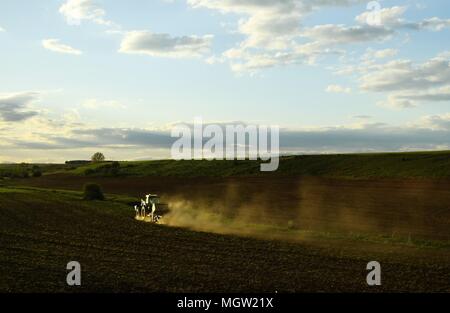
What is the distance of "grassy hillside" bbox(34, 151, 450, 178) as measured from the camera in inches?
3086

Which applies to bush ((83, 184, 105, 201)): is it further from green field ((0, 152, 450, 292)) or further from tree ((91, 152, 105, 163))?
tree ((91, 152, 105, 163))

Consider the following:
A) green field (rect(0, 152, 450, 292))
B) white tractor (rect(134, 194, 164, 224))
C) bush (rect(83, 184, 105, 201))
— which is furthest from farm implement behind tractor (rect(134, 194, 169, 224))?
bush (rect(83, 184, 105, 201))

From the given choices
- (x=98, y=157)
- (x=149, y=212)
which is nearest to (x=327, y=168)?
(x=149, y=212)

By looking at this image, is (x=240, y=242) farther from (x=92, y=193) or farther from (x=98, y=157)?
(x=98, y=157)

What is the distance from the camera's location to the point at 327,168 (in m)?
89.1

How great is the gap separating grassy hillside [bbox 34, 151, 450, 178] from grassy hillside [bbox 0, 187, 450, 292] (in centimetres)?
5343

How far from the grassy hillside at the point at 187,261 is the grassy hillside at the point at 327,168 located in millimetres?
53428

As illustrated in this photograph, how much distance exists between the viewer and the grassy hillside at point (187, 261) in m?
16.1

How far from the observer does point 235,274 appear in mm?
17578

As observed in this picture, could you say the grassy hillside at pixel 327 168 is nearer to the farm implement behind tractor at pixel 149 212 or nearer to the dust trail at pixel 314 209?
the dust trail at pixel 314 209

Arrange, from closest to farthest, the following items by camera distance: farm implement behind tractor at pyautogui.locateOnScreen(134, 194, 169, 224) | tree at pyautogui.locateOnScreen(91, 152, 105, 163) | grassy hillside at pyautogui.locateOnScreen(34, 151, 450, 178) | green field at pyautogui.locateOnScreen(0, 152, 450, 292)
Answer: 1. green field at pyautogui.locateOnScreen(0, 152, 450, 292)
2. farm implement behind tractor at pyautogui.locateOnScreen(134, 194, 169, 224)
3. grassy hillside at pyautogui.locateOnScreen(34, 151, 450, 178)
4. tree at pyautogui.locateOnScreen(91, 152, 105, 163)

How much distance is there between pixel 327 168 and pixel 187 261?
7167 cm

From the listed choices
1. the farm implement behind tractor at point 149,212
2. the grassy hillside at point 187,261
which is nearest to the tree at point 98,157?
the farm implement behind tractor at point 149,212
